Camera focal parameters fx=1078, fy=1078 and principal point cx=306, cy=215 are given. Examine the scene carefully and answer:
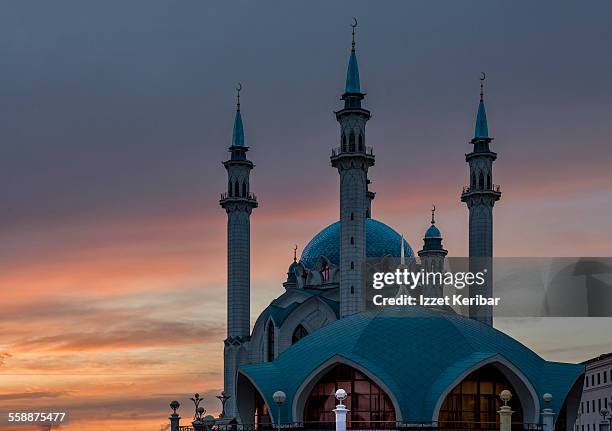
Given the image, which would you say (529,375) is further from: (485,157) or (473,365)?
(485,157)

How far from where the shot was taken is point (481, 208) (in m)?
97.6

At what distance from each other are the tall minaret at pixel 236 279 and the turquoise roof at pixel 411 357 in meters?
24.4

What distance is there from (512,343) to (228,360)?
111 ft

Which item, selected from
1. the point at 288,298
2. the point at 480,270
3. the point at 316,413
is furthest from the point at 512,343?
the point at 288,298

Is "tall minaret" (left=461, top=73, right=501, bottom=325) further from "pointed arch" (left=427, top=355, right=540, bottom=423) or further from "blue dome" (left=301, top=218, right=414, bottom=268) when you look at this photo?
"pointed arch" (left=427, top=355, right=540, bottom=423)

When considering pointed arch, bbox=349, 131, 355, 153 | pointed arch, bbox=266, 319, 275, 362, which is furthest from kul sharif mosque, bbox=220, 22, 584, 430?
pointed arch, bbox=266, 319, 275, 362

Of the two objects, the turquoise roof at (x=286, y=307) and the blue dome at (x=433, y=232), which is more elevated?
the blue dome at (x=433, y=232)

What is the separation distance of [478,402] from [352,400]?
7.78 meters

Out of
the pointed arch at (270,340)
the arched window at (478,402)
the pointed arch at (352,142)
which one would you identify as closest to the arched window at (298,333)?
the pointed arch at (270,340)

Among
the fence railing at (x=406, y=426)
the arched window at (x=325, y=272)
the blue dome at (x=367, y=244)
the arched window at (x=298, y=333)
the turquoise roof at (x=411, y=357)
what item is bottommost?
the fence railing at (x=406, y=426)

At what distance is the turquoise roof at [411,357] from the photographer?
218 feet

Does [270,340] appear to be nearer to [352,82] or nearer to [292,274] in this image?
[292,274]

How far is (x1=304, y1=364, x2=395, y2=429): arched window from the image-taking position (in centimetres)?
6581

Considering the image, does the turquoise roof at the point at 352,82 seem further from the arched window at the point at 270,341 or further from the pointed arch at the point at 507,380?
the pointed arch at the point at 507,380
